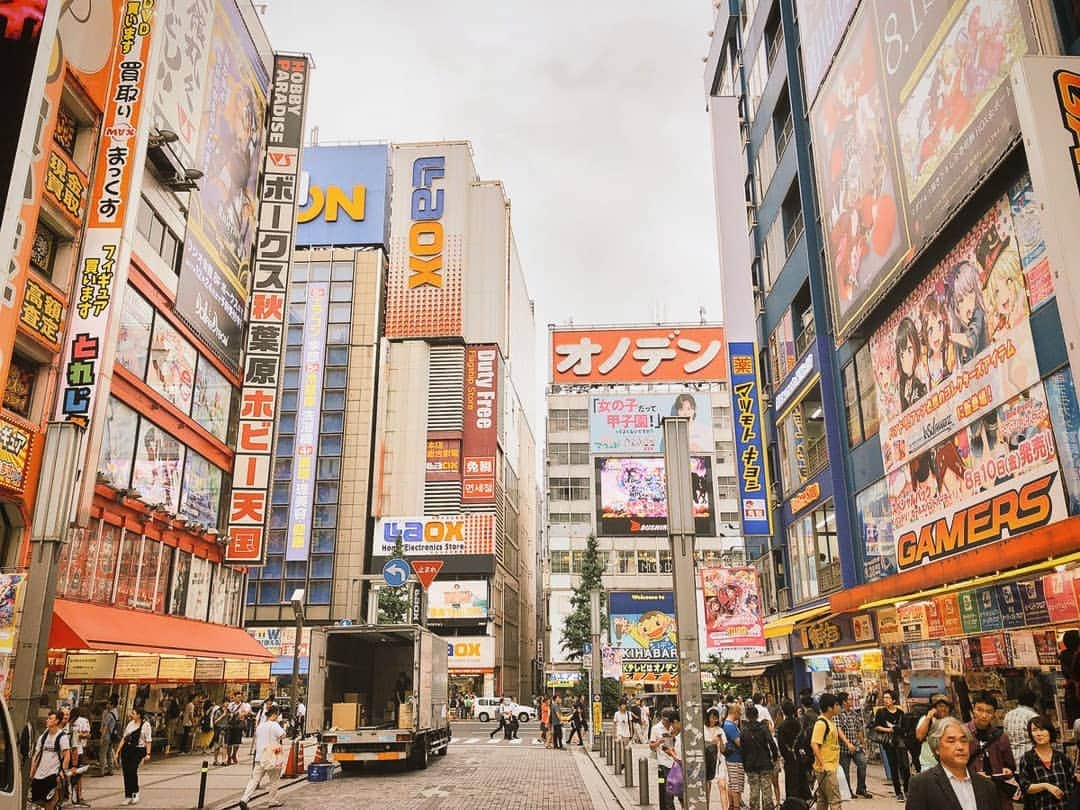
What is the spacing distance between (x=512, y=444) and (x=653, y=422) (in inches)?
810

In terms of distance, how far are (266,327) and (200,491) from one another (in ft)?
20.5

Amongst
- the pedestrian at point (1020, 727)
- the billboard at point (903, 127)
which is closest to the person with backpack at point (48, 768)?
the pedestrian at point (1020, 727)

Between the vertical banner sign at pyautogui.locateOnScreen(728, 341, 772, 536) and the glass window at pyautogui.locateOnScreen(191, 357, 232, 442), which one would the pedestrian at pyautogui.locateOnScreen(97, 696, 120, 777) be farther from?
the vertical banner sign at pyautogui.locateOnScreen(728, 341, 772, 536)

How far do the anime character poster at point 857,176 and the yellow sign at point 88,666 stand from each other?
791 inches

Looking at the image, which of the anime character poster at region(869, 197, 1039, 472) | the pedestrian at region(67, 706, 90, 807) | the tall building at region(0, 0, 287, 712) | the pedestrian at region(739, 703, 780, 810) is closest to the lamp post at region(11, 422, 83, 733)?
the tall building at region(0, 0, 287, 712)

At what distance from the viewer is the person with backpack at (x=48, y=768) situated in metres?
11.9

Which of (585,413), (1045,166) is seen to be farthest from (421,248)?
(1045,166)

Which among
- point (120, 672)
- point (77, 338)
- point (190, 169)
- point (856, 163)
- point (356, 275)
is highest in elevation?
point (356, 275)

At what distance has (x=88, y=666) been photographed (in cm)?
1914

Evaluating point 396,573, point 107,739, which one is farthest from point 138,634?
point 396,573

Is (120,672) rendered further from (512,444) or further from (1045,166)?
(512,444)

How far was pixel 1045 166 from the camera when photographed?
8.62 m

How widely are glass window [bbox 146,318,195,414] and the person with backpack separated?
14563mm

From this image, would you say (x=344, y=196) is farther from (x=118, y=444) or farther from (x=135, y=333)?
(x=118, y=444)
